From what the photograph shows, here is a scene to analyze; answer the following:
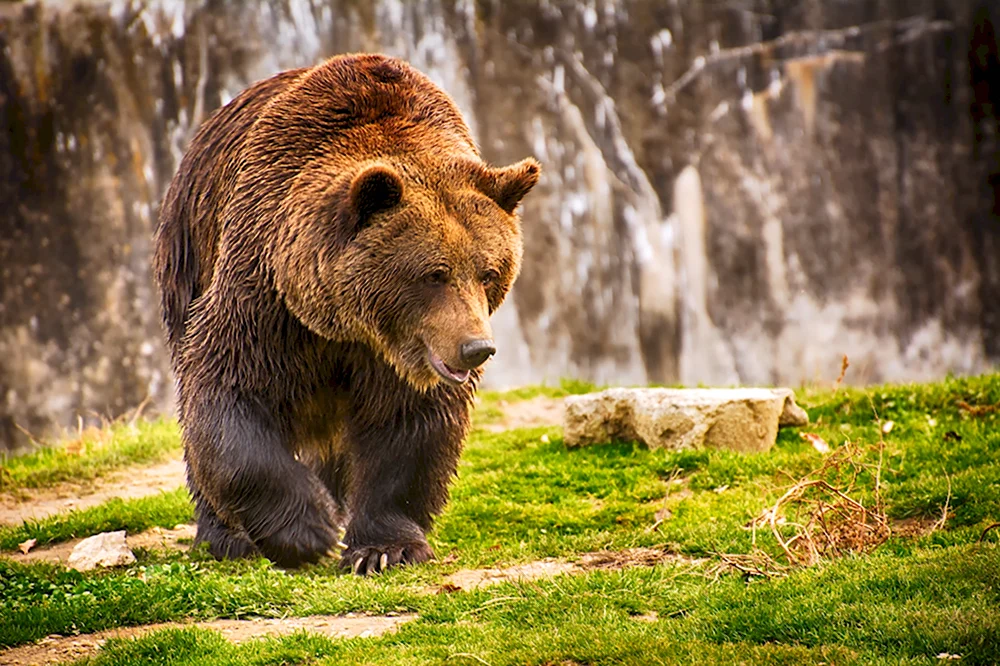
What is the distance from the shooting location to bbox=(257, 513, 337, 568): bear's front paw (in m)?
6.56

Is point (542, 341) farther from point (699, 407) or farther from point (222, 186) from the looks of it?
point (222, 186)

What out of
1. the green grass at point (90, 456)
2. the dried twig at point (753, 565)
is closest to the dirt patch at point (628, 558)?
the dried twig at point (753, 565)

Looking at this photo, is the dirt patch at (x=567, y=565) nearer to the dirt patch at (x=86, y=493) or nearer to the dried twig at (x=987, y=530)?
the dried twig at (x=987, y=530)

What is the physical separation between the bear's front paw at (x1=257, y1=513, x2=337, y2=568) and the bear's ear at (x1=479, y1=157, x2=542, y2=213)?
1.96 metres

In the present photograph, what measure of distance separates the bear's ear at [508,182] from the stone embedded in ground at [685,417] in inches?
118

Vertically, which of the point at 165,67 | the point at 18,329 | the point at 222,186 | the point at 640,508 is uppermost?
the point at 165,67

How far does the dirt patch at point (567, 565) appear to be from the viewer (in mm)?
6289

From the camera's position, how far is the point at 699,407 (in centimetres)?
883

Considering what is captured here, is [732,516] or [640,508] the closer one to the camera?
[732,516]

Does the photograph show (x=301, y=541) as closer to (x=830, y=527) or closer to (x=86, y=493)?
(x=830, y=527)

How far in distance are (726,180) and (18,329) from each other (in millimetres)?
8547

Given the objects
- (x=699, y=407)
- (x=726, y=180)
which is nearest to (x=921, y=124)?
(x=726, y=180)

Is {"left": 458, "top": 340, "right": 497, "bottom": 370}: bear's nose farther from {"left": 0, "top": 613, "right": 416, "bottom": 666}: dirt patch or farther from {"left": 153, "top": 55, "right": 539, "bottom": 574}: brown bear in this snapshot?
{"left": 0, "top": 613, "right": 416, "bottom": 666}: dirt patch

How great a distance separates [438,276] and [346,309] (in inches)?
21.2
